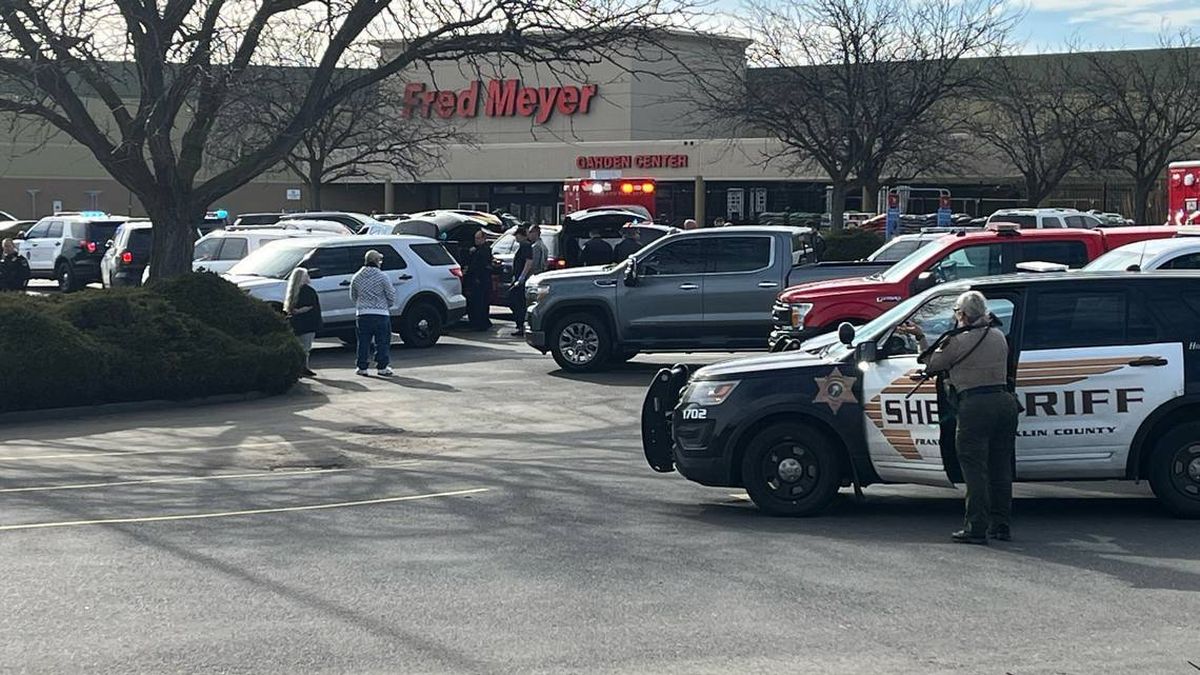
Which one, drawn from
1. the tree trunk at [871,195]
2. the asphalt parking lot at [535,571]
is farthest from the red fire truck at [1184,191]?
the asphalt parking lot at [535,571]

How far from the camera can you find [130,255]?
31812 millimetres

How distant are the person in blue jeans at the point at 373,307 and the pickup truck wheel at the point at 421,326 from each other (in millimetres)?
3818

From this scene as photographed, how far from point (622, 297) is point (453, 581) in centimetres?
1240

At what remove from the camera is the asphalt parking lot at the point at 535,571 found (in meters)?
7.25

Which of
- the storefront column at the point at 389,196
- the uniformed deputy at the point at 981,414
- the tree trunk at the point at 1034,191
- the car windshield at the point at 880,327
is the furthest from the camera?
the storefront column at the point at 389,196

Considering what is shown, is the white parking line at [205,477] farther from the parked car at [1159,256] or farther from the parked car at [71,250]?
the parked car at [71,250]

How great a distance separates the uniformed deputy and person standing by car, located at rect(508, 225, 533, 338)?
17119 mm

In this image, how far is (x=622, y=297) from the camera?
68.7 ft

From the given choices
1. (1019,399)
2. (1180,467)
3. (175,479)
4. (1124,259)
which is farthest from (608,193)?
(1180,467)

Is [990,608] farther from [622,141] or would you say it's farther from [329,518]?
[622,141]

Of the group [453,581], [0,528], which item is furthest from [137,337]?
[453,581]

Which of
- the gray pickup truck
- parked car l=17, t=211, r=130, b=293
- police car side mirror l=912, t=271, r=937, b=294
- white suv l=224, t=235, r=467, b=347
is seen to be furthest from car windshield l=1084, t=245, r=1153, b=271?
parked car l=17, t=211, r=130, b=293

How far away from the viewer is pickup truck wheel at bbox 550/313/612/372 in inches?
832

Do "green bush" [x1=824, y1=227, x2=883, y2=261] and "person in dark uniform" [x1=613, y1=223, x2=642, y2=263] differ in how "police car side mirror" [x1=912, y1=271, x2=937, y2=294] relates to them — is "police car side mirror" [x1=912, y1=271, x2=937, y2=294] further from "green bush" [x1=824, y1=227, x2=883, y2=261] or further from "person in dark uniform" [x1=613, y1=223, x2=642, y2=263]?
"green bush" [x1=824, y1=227, x2=883, y2=261]
